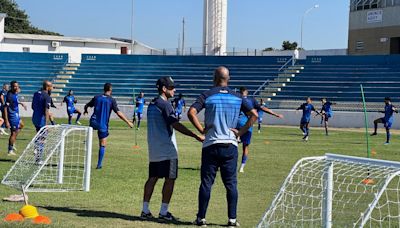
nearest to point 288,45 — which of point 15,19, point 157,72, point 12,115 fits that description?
point 15,19

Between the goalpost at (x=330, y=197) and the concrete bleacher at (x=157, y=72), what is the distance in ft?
127

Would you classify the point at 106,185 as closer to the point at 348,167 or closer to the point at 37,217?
the point at 37,217

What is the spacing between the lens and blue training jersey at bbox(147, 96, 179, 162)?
9609 mm

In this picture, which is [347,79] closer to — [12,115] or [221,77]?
[12,115]

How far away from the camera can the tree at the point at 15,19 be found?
320 feet

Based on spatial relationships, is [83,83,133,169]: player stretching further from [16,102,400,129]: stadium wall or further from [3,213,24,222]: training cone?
[16,102,400,129]: stadium wall

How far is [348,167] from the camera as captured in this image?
345 inches

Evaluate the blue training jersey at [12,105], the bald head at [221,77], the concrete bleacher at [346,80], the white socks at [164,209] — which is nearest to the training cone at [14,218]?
the white socks at [164,209]

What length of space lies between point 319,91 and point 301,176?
3863 cm

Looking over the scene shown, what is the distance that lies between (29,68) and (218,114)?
159 feet

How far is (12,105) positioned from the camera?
1853 centimetres

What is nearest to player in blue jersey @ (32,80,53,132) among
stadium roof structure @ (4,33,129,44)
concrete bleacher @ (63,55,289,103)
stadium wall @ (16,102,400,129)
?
stadium wall @ (16,102,400,129)

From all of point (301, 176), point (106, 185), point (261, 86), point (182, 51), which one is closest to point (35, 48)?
point (182, 51)

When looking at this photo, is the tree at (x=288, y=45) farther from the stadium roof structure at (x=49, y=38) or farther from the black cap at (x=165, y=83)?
the black cap at (x=165, y=83)
